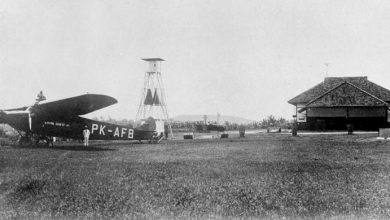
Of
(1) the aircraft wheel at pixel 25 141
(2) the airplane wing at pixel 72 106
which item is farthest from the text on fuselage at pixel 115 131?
(1) the aircraft wheel at pixel 25 141

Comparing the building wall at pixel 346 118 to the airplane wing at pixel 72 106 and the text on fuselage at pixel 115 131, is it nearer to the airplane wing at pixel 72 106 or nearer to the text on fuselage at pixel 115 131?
the text on fuselage at pixel 115 131

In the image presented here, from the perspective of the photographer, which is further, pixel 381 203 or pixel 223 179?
pixel 223 179

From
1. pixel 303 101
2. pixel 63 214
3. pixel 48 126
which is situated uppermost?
pixel 303 101

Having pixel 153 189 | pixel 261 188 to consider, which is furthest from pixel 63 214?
pixel 261 188

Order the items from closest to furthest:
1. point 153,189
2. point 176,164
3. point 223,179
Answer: point 153,189
point 223,179
point 176,164

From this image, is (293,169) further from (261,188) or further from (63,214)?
(63,214)

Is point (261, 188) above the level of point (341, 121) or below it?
below

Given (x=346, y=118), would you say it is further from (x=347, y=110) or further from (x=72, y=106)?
(x=72, y=106)
